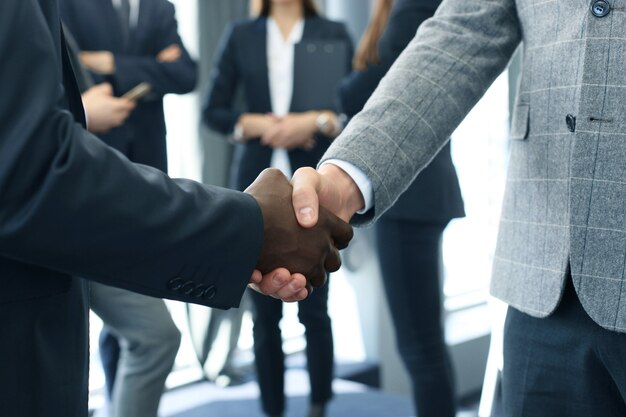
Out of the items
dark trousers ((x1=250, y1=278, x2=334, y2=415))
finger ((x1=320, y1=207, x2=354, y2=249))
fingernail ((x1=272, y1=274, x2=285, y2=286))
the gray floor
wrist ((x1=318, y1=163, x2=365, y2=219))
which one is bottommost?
→ the gray floor

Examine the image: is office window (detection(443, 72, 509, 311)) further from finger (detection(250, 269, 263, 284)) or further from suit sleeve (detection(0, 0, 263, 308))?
suit sleeve (detection(0, 0, 263, 308))

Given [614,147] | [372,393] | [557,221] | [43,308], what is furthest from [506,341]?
[372,393]

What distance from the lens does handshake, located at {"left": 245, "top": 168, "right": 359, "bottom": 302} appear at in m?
1.10

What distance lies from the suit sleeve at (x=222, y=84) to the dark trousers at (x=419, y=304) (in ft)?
2.45

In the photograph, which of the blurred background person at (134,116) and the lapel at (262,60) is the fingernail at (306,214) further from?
the lapel at (262,60)

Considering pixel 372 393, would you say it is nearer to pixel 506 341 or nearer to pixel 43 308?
pixel 506 341

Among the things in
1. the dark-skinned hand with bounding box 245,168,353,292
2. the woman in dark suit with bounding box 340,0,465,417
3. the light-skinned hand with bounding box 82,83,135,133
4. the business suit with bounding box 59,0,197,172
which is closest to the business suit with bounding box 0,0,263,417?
the dark-skinned hand with bounding box 245,168,353,292

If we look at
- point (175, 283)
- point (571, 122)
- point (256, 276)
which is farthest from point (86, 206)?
point (571, 122)

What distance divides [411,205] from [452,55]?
1074mm

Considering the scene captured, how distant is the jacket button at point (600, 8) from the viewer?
3.20 ft

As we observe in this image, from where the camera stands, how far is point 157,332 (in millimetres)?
1850

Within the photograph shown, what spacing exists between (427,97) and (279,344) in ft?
5.23

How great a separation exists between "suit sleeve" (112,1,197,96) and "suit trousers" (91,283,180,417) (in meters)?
0.61

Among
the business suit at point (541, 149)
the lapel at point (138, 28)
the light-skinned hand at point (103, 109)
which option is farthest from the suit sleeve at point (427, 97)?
the lapel at point (138, 28)
